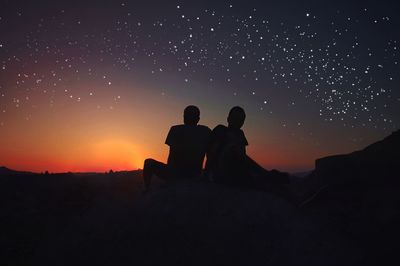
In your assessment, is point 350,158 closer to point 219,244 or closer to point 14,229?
point 219,244

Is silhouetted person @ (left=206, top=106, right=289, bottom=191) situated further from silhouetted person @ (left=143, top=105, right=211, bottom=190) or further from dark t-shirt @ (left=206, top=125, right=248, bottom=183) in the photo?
silhouetted person @ (left=143, top=105, right=211, bottom=190)

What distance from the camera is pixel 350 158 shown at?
6711 millimetres

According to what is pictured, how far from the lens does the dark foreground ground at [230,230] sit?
15.4 ft

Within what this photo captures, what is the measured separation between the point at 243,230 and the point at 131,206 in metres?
1.92

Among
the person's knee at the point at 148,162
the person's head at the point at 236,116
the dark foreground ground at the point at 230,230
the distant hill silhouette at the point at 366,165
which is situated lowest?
the dark foreground ground at the point at 230,230

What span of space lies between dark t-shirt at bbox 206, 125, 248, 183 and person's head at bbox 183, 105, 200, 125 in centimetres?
95

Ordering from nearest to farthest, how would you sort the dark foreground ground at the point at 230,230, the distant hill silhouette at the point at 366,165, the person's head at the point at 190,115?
1. the dark foreground ground at the point at 230,230
2. the distant hill silhouette at the point at 366,165
3. the person's head at the point at 190,115

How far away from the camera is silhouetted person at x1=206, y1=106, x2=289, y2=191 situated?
20.5 ft

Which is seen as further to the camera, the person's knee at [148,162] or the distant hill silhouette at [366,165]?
the person's knee at [148,162]

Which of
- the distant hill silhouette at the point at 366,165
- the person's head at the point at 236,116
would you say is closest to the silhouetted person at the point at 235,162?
the person's head at the point at 236,116

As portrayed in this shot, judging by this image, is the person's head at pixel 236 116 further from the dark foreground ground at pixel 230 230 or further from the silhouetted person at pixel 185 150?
the dark foreground ground at pixel 230 230

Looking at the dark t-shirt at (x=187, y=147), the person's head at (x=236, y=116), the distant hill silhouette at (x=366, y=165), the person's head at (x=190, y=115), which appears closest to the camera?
the distant hill silhouette at (x=366, y=165)

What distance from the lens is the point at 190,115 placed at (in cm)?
750

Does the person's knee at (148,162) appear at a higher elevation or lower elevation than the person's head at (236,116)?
lower
